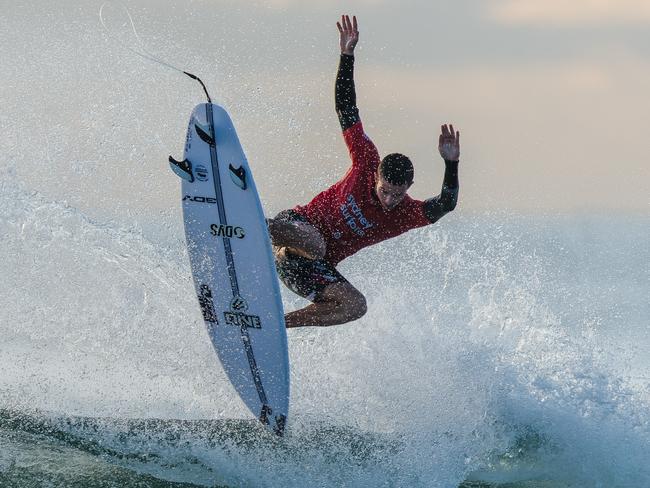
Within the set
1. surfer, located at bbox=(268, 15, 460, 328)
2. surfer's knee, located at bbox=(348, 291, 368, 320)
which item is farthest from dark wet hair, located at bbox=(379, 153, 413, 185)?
surfer's knee, located at bbox=(348, 291, 368, 320)

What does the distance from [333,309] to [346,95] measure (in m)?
1.83

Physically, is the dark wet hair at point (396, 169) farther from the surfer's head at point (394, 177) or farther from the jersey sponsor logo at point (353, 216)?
the jersey sponsor logo at point (353, 216)

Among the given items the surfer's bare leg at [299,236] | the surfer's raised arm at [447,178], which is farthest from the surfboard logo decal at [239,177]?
the surfer's raised arm at [447,178]

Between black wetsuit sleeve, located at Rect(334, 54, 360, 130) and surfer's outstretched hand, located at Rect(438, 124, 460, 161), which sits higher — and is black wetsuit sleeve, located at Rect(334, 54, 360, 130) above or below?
above

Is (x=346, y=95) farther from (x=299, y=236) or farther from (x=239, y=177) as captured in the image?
(x=299, y=236)

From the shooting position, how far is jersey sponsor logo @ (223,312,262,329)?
771 centimetres

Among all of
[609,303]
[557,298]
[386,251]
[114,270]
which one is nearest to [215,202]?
[114,270]

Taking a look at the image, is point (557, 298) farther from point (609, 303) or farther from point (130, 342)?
point (130, 342)

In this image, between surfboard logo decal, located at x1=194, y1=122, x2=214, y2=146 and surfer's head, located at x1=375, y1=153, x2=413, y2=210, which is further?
surfboard logo decal, located at x1=194, y1=122, x2=214, y2=146

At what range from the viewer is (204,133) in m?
7.81

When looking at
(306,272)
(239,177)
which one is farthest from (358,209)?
(239,177)

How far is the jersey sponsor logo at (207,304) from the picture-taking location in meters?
8.02

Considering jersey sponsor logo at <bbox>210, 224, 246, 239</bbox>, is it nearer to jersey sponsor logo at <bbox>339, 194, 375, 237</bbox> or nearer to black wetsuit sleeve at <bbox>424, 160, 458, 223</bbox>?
jersey sponsor logo at <bbox>339, 194, 375, 237</bbox>

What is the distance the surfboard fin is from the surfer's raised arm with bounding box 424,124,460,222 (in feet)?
6.71
